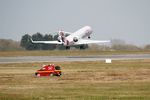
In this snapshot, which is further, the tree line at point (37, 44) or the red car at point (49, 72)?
the tree line at point (37, 44)

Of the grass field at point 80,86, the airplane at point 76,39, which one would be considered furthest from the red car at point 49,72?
the airplane at point 76,39

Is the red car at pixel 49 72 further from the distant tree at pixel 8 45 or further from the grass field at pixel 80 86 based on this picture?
the distant tree at pixel 8 45

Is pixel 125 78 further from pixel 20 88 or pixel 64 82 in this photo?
Answer: pixel 20 88

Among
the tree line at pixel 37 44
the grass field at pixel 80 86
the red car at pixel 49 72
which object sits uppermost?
the tree line at pixel 37 44

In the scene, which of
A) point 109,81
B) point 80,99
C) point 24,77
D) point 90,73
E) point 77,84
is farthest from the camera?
point 90,73

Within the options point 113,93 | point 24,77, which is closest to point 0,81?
point 24,77

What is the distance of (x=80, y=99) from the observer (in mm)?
35312

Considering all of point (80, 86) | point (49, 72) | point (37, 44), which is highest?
point (37, 44)

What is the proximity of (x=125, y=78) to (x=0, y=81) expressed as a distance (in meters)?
10.9

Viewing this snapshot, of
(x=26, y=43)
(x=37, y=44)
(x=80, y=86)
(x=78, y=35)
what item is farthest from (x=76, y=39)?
(x=80, y=86)

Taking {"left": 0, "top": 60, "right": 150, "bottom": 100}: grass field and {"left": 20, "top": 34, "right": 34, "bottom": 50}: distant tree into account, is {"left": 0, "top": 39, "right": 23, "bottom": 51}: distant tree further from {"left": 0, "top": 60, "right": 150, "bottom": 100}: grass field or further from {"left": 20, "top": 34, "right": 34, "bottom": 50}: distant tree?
{"left": 0, "top": 60, "right": 150, "bottom": 100}: grass field

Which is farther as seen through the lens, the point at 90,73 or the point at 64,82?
the point at 90,73

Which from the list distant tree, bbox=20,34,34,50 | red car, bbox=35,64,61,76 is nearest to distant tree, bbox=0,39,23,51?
distant tree, bbox=20,34,34,50

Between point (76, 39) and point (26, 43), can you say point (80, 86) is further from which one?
point (26, 43)
